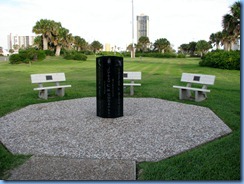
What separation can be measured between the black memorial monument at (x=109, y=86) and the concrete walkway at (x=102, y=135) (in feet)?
0.84

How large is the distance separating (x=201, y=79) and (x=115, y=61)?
4.01 metres

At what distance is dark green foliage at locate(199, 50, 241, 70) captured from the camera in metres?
23.1

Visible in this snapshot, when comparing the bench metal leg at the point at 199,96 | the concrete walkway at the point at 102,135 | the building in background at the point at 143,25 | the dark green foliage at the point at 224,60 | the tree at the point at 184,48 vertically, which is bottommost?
the concrete walkway at the point at 102,135

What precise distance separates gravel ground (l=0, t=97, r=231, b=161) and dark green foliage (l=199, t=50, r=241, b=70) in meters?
16.6

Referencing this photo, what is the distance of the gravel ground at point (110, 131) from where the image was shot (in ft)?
15.7

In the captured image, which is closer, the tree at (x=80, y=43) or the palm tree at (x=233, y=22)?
the palm tree at (x=233, y=22)

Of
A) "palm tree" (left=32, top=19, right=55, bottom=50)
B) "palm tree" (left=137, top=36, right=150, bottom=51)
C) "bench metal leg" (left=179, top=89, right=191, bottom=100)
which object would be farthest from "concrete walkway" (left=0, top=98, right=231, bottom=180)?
"palm tree" (left=137, top=36, right=150, bottom=51)

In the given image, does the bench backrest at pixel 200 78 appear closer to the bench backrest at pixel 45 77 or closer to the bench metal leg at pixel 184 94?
the bench metal leg at pixel 184 94

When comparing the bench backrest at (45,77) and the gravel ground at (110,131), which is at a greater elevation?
the bench backrest at (45,77)

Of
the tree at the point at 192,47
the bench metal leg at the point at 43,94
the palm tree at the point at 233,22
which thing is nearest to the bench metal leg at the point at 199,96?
the bench metal leg at the point at 43,94

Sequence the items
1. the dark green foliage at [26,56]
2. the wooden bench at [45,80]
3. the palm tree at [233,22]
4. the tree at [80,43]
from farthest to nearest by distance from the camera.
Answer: the tree at [80,43], the dark green foliage at [26,56], the palm tree at [233,22], the wooden bench at [45,80]

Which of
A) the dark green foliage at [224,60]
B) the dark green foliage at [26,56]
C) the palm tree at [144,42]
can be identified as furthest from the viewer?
the palm tree at [144,42]

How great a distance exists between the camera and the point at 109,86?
690cm

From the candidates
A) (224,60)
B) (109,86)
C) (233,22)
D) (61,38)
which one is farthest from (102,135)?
(61,38)
